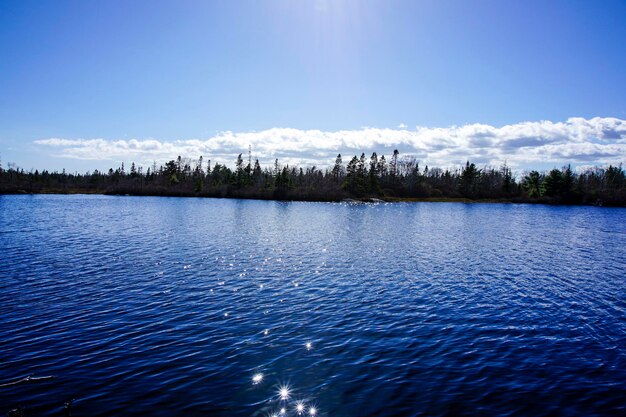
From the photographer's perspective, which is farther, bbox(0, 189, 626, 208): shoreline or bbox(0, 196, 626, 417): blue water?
bbox(0, 189, 626, 208): shoreline

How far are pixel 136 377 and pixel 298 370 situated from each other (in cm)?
609

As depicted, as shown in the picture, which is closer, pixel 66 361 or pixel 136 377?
pixel 136 377

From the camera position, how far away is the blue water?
13.1 metres

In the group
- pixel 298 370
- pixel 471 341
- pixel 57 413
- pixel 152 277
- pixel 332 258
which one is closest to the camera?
pixel 57 413

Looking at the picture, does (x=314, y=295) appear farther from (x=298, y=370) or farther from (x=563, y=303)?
(x=563, y=303)

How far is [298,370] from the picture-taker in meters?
15.1

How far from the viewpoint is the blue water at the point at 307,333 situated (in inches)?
514

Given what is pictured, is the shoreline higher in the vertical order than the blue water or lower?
higher

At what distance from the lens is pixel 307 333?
18859mm

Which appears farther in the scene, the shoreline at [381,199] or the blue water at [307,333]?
the shoreline at [381,199]

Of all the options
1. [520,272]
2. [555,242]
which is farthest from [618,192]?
[520,272]

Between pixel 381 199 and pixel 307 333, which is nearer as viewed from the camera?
pixel 307 333

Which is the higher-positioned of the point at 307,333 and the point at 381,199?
the point at 381,199

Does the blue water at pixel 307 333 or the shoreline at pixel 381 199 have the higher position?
the shoreline at pixel 381 199
